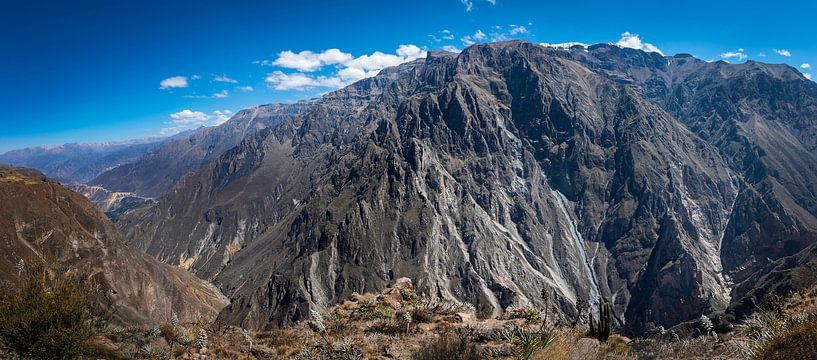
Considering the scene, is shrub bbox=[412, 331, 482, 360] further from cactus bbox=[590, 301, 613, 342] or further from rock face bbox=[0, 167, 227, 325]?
rock face bbox=[0, 167, 227, 325]

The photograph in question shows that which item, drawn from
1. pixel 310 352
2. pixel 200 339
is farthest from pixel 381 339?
pixel 200 339

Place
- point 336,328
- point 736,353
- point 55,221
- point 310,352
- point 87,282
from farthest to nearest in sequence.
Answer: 1. point 55,221
2. point 336,328
3. point 310,352
4. point 87,282
5. point 736,353

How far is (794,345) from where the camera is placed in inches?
361

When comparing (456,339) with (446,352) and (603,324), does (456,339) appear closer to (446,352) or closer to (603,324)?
(446,352)

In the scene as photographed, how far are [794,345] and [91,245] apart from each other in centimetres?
17299

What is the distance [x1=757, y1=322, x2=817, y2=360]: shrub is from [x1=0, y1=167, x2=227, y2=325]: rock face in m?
137

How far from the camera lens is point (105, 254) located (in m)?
143

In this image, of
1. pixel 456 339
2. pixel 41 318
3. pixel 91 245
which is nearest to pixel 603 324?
pixel 456 339

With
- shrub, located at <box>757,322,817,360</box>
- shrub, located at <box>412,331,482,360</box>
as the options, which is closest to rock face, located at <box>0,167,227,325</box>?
shrub, located at <box>412,331,482,360</box>

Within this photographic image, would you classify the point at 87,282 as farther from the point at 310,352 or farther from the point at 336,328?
the point at 336,328

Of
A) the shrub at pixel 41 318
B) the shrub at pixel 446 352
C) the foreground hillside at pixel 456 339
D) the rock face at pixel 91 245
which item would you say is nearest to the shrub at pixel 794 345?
the foreground hillside at pixel 456 339

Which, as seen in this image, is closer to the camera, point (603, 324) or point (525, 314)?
point (603, 324)

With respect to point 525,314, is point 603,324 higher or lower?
higher

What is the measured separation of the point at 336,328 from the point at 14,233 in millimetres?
140704
